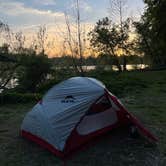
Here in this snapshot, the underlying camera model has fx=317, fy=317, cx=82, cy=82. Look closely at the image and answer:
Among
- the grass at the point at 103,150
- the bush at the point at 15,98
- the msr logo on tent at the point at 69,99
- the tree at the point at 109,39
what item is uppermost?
the tree at the point at 109,39

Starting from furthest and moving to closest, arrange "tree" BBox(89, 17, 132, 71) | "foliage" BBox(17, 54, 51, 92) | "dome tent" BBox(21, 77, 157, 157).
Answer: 1. "tree" BBox(89, 17, 132, 71)
2. "foliage" BBox(17, 54, 51, 92)
3. "dome tent" BBox(21, 77, 157, 157)

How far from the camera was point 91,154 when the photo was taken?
5238 millimetres

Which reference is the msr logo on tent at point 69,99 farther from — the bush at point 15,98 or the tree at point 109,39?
the tree at point 109,39

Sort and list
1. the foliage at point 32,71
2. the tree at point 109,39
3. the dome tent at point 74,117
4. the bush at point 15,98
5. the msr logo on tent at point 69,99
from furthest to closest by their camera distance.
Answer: the tree at point 109,39 → the foliage at point 32,71 → the bush at point 15,98 → the msr logo on tent at point 69,99 → the dome tent at point 74,117

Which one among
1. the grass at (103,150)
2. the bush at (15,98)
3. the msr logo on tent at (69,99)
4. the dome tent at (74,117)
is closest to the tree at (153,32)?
the bush at (15,98)

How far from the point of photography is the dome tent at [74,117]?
5336 mm

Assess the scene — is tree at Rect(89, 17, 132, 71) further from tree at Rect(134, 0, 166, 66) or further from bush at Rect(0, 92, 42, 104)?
bush at Rect(0, 92, 42, 104)

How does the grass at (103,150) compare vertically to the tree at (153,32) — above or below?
below

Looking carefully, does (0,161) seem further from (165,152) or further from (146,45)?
(146,45)

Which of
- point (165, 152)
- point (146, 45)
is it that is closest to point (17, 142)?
point (165, 152)

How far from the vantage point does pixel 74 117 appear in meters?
5.51

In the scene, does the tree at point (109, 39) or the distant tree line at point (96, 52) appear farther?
the tree at point (109, 39)

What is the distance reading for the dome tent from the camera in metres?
5.34

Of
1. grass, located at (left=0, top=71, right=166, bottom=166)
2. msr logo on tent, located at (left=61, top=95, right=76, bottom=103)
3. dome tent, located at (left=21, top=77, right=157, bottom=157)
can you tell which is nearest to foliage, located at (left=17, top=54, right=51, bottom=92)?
grass, located at (left=0, top=71, right=166, bottom=166)
